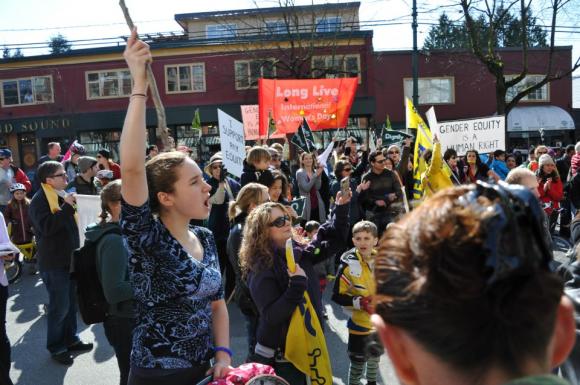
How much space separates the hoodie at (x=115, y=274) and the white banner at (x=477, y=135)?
7474 mm

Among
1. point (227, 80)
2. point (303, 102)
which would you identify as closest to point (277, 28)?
point (227, 80)

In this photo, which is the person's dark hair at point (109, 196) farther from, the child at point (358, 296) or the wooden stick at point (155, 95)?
the child at point (358, 296)

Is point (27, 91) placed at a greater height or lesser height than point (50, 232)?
greater

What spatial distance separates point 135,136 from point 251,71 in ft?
100

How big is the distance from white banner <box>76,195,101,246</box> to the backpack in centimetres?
291

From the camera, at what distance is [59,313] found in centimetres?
567

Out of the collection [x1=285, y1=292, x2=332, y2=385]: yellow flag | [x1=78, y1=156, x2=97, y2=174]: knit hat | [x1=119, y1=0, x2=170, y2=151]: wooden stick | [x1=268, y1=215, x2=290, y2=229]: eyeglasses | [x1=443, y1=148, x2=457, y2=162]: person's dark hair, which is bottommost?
[x1=285, y1=292, x2=332, y2=385]: yellow flag

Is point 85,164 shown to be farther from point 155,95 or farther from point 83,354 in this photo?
point 155,95

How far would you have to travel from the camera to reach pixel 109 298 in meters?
3.25

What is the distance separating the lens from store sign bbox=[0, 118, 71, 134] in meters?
33.1

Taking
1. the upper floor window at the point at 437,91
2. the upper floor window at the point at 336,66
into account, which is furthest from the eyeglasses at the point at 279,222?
the upper floor window at the point at 437,91

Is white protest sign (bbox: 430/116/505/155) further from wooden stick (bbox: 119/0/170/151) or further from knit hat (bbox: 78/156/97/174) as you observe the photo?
wooden stick (bbox: 119/0/170/151)

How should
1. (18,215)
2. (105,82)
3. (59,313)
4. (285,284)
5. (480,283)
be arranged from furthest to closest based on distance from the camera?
(105,82), (18,215), (59,313), (285,284), (480,283)

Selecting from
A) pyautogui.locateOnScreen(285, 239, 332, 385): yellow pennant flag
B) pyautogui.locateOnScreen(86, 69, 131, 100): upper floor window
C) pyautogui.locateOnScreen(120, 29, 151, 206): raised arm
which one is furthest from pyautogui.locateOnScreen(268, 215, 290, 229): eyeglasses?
pyautogui.locateOnScreen(86, 69, 131, 100): upper floor window
